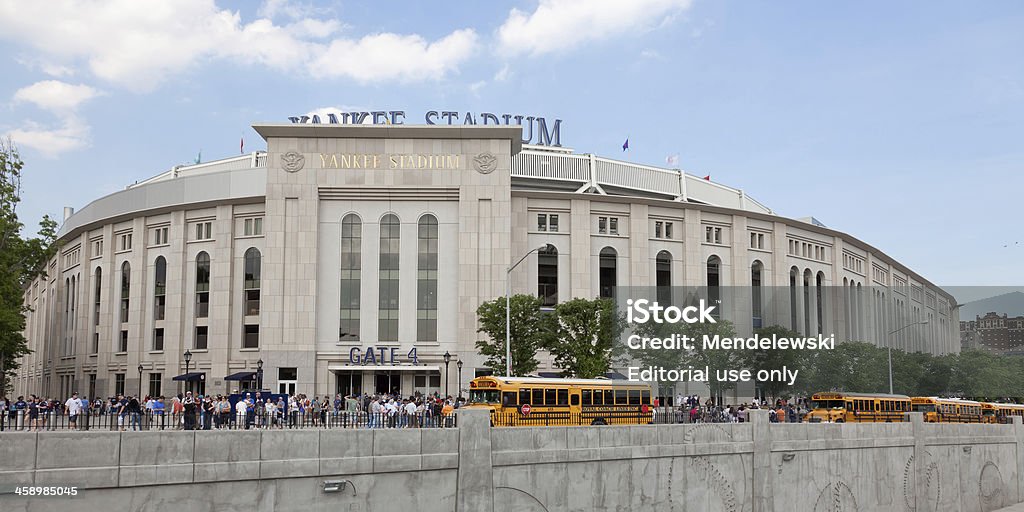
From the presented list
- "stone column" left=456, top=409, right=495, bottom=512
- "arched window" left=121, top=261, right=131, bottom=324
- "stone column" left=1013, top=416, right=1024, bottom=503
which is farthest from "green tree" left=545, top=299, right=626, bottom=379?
"arched window" left=121, top=261, right=131, bottom=324

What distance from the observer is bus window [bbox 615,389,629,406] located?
45531 millimetres

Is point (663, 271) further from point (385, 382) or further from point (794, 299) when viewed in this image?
point (385, 382)

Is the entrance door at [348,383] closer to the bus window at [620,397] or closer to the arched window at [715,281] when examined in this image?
the arched window at [715,281]

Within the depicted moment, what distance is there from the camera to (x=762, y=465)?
34.8 metres

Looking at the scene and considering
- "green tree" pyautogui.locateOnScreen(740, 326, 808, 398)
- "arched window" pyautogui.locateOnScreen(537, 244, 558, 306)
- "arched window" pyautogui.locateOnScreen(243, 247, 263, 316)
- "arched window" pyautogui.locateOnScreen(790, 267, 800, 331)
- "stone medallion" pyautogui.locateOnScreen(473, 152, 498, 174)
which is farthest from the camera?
"arched window" pyautogui.locateOnScreen(790, 267, 800, 331)

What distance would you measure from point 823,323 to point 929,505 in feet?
188

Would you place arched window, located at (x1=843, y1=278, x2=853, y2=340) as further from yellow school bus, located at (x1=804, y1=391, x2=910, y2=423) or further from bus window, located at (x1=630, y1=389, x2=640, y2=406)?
bus window, located at (x1=630, y1=389, x2=640, y2=406)

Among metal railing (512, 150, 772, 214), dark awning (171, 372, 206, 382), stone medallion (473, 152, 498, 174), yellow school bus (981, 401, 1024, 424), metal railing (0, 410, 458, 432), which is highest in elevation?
metal railing (512, 150, 772, 214)

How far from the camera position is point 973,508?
4938cm

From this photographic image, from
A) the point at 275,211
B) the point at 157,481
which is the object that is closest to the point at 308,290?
the point at 275,211

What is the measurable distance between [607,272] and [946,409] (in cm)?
3093

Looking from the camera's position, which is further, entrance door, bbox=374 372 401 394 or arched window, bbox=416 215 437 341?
arched window, bbox=416 215 437 341

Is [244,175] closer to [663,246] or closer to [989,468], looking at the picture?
[663,246]

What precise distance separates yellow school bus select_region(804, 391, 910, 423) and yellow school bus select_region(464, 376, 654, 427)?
14191 millimetres
